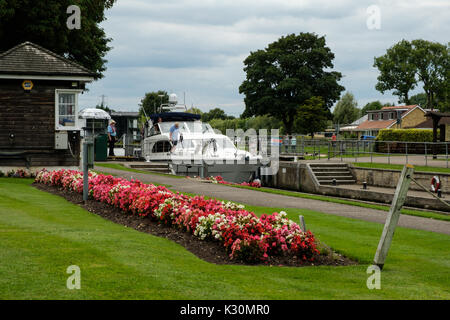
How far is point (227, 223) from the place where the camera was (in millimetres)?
10047

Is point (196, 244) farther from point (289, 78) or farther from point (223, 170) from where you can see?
point (289, 78)

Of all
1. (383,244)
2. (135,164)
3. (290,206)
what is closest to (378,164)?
(135,164)

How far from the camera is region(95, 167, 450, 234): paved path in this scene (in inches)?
573

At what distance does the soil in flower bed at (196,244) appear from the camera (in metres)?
9.25

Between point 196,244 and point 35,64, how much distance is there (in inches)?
658

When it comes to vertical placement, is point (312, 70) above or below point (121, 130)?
above

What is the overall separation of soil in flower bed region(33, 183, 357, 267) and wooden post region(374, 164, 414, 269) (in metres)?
0.78

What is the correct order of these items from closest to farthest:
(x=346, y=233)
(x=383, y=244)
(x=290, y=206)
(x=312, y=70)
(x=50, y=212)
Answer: (x=383, y=244) → (x=346, y=233) → (x=50, y=212) → (x=290, y=206) → (x=312, y=70)

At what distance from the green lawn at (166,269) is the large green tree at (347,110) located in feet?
344

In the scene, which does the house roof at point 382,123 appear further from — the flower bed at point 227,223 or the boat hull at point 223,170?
the flower bed at point 227,223

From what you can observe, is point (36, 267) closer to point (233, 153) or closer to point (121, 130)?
point (233, 153)

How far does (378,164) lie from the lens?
33.1 m

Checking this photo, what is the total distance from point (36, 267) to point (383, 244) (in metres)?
4.86

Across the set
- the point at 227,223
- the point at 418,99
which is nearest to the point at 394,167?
the point at 227,223
